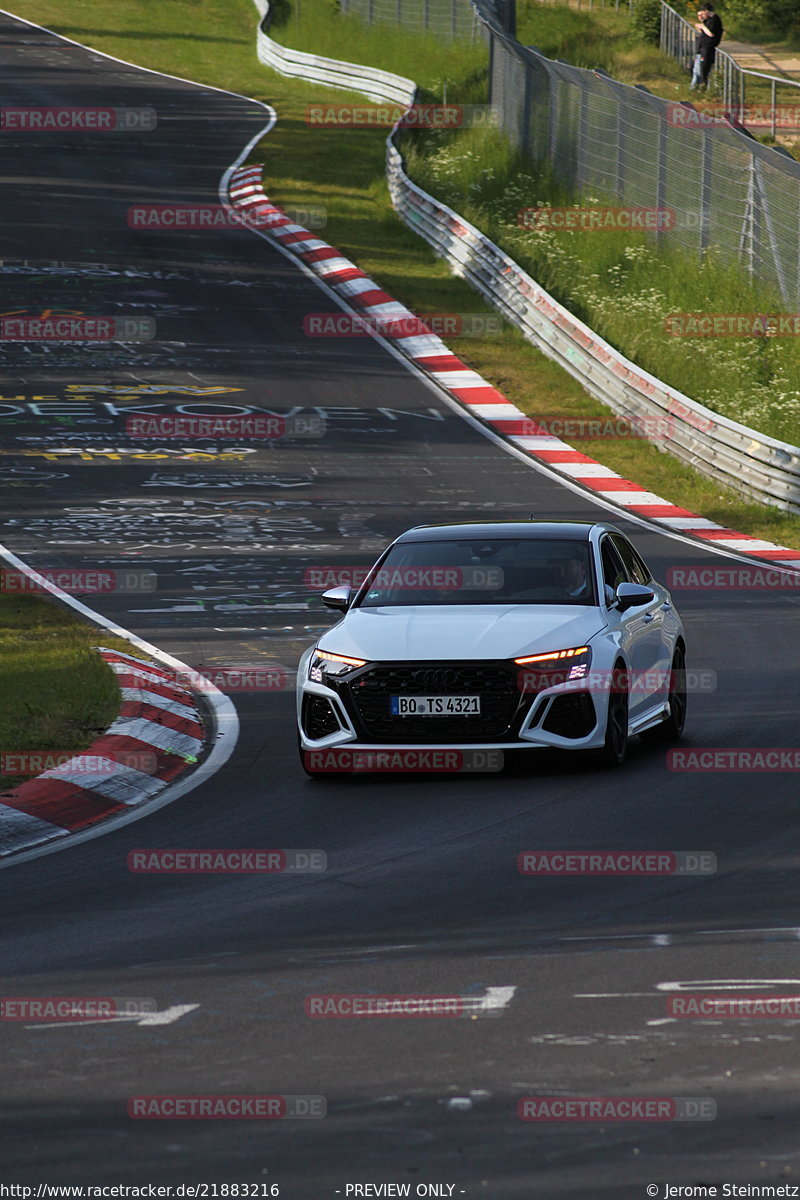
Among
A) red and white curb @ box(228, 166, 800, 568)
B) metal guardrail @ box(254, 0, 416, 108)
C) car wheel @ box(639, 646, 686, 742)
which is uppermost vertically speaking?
car wheel @ box(639, 646, 686, 742)

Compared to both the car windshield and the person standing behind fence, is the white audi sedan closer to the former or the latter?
the car windshield

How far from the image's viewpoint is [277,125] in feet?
158

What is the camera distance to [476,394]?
27250 mm

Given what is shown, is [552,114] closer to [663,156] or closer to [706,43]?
[706,43]

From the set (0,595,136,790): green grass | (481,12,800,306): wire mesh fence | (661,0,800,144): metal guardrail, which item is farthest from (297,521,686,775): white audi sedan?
(661,0,800,144): metal guardrail

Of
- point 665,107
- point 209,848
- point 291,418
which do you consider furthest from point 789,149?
point 209,848

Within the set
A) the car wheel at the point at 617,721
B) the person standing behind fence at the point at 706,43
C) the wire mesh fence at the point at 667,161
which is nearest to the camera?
the car wheel at the point at 617,721

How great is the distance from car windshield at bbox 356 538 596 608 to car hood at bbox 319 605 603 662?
0.20 m

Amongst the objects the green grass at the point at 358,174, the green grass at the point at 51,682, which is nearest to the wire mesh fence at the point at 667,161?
the green grass at the point at 358,174

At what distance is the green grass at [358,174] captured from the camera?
78.8ft

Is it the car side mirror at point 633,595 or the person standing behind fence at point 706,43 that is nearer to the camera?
the car side mirror at point 633,595

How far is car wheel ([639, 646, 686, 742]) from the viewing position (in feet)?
39.7

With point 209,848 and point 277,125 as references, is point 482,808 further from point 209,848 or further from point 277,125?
point 277,125

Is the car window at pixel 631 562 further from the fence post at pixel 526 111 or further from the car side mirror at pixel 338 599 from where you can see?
the fence post at pixel 526 111
